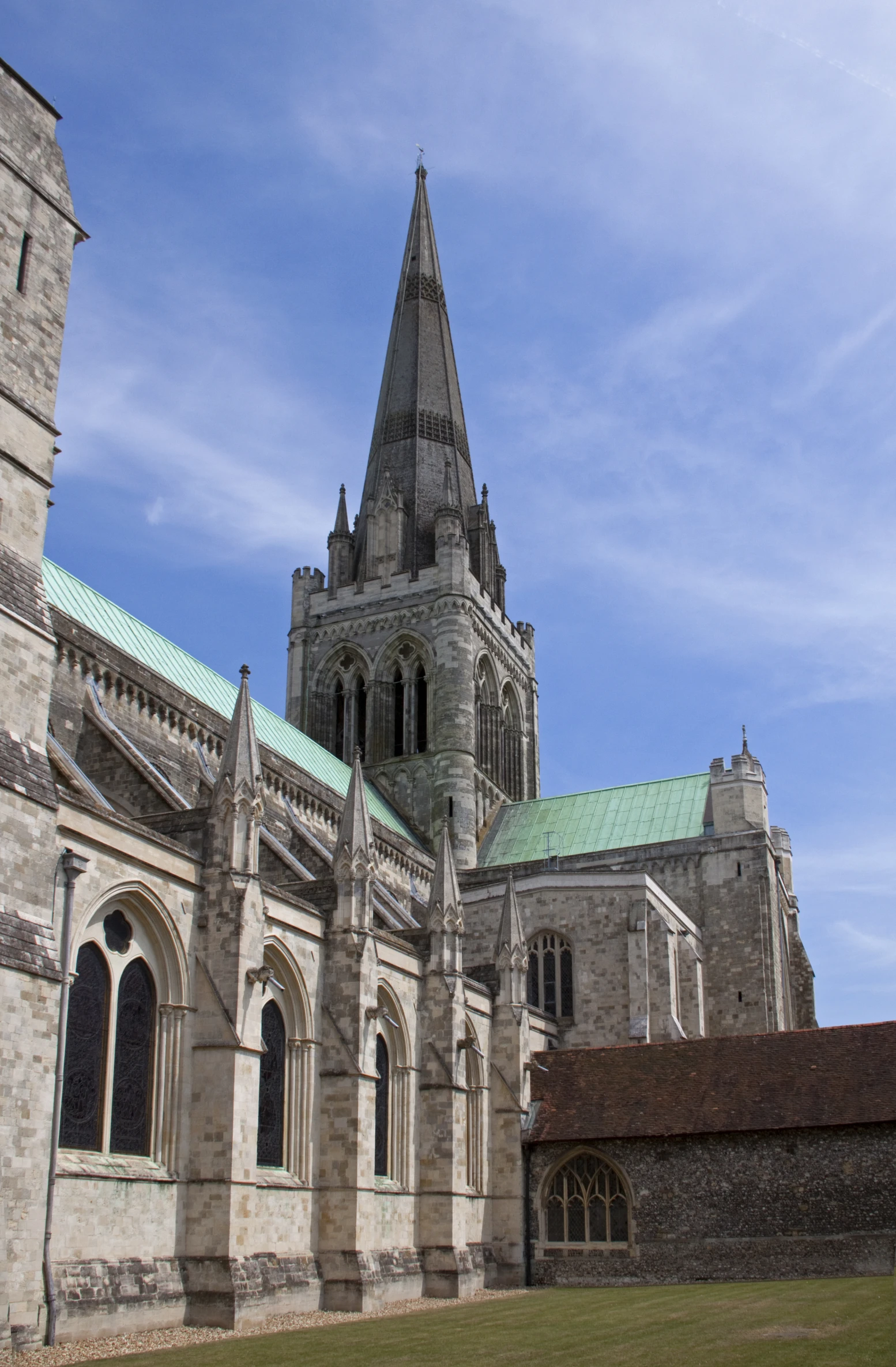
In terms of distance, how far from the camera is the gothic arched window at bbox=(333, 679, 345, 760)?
5112 centimetres

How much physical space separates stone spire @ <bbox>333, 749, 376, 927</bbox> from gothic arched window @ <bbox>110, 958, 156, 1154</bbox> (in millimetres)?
5577

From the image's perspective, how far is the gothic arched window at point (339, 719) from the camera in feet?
168

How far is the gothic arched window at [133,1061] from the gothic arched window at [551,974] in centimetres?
1991

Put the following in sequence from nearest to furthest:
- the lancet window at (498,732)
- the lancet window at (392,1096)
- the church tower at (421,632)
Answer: the lancet window at (392,1096), the church tower at (421,632), the lancet window at (498,732)

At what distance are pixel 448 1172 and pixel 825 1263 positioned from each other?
770 centimetres

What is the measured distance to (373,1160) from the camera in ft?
78.6

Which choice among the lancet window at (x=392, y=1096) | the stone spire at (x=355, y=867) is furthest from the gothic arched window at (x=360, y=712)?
the stone spire at (x=355, y=867)

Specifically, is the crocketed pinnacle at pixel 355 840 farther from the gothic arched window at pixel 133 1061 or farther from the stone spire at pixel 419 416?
the stone spire at pixel 419 416

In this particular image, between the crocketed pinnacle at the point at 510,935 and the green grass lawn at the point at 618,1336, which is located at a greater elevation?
the crocketed pinnacle at the point at 510,935

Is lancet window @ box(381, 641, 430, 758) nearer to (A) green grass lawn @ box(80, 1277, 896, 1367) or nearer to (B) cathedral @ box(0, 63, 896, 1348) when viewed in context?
(B) cathedral @ box(0, 63, 896, 1348)

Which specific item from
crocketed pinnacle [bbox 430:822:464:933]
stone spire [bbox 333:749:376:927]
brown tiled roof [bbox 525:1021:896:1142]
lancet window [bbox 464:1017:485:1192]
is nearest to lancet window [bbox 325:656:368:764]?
crocketed pinnacle [bbox 430:822:464:933]

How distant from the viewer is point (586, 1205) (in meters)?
28.4

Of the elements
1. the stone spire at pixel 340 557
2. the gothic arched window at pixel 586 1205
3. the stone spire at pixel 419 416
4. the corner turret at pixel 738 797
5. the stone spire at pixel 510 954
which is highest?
the stone spire at pixel 419 416

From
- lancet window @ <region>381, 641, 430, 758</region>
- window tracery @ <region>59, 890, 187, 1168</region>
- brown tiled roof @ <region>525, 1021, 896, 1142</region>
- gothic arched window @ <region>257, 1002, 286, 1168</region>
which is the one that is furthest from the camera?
lancet window @ <region>381, 641, 430, 758</region>
